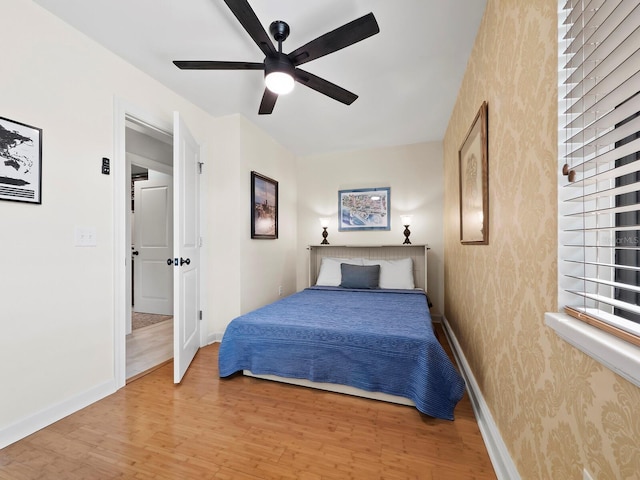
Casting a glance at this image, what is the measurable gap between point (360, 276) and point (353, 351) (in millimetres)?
1710

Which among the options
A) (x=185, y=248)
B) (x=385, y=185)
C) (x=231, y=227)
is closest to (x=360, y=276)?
(x=385, y=185)

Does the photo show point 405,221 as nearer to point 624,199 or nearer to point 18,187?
point 624,199

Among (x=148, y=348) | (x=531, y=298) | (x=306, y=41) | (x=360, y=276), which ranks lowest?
(x=148, y=348)

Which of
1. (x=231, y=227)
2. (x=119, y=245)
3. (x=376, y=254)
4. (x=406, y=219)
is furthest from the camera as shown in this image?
(x=376, y=254)

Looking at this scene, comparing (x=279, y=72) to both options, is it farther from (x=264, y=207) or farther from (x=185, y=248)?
(x=264, y=207)

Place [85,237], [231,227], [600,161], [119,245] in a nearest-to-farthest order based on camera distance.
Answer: [600,161], [85,237], [119,245], [231,227]

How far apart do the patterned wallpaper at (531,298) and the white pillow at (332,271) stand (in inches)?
86.0

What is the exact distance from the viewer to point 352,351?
1.98 m

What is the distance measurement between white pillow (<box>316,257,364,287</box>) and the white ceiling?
178cm

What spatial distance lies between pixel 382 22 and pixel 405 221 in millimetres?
2481

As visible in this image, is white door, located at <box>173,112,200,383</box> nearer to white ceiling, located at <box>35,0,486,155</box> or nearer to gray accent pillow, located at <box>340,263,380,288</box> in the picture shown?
white ceiling, located at <box>35,0,486,155</box>

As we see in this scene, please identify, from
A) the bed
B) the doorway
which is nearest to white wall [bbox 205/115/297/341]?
the bed

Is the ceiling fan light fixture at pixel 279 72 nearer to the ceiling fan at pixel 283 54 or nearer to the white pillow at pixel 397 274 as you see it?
the ceiling fan at pixel 283 54

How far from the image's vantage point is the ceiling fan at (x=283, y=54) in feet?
4.81
